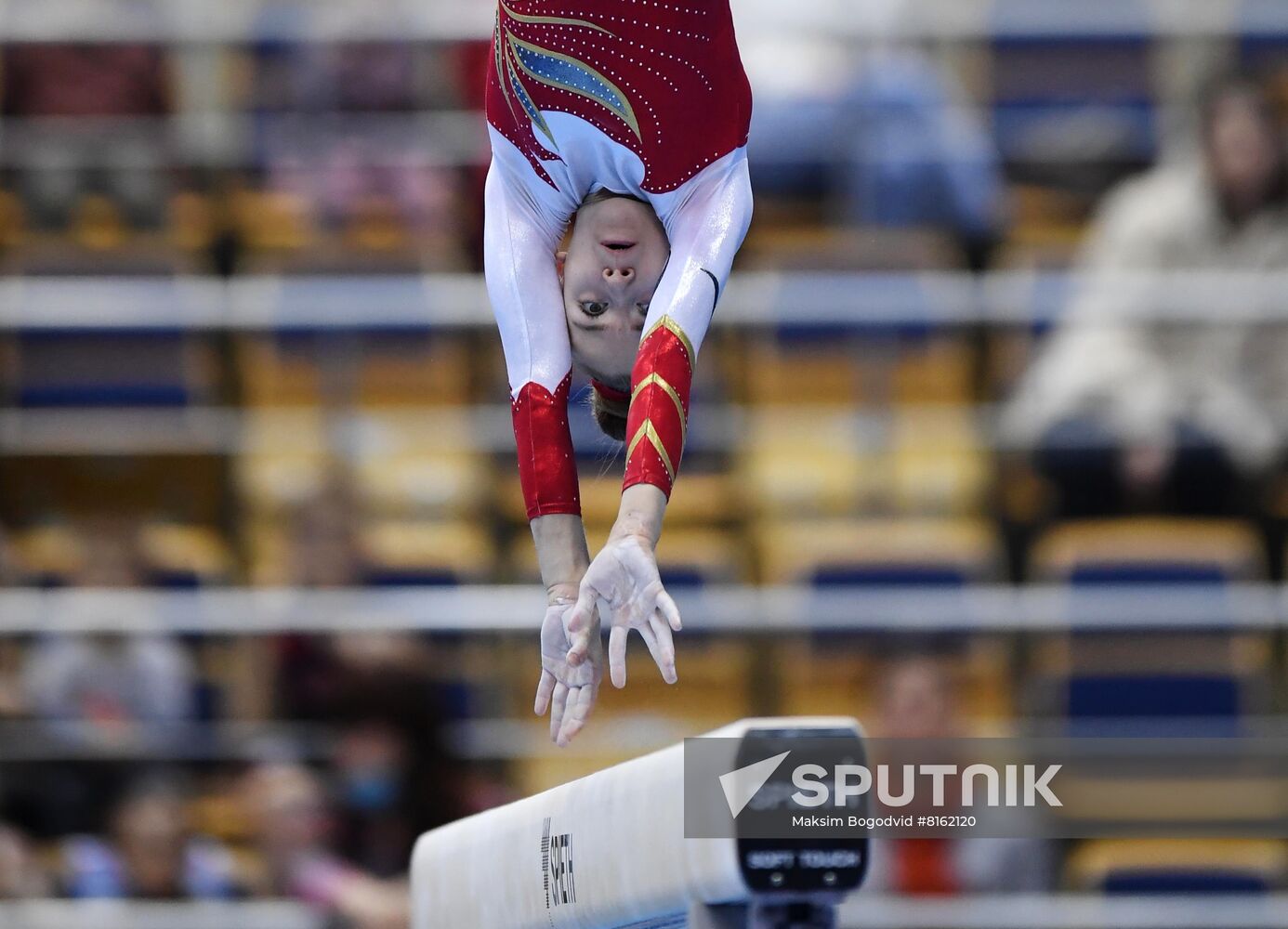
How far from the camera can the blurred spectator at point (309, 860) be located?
4891 mm

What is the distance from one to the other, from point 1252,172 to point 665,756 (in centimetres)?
367

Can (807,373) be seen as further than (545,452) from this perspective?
Yes

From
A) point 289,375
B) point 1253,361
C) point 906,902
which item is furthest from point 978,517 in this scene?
point 289,375

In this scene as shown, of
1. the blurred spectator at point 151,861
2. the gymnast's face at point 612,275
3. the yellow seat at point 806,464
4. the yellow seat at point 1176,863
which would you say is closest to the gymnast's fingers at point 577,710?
the gymnast's face at point 612,275

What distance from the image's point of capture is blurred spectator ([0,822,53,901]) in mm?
5090

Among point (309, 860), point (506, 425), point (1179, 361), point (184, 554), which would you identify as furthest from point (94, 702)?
point (1179, 361)

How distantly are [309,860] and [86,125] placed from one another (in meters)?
2.55

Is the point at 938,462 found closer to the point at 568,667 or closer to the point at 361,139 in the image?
the point at 361,139

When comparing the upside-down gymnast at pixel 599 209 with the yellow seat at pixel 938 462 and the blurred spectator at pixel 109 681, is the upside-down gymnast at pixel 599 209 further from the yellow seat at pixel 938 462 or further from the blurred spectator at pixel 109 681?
the yellow seat at pixel 938 462

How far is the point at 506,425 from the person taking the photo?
5.89 m

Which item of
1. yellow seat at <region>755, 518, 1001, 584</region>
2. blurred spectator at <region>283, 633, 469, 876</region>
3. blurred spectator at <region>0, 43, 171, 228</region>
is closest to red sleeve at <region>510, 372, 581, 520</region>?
blurred spectator at <region>283, 633, 469, 876</region>

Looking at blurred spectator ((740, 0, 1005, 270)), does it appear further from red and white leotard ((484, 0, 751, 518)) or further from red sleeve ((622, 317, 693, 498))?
red sleeve ((622, 317, 693, 498))

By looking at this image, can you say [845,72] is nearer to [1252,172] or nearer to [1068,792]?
[1252,172]

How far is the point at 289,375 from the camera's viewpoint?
6.14 m
